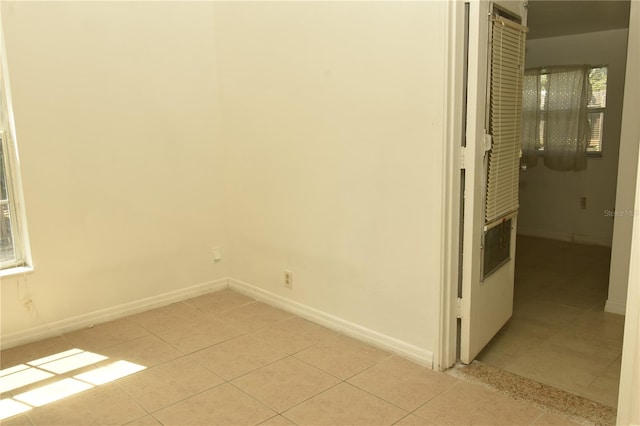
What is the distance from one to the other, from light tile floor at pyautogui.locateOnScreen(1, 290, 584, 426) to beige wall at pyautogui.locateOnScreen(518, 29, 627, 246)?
393cm

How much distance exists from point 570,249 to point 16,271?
5.12 meters

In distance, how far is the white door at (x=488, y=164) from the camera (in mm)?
2416

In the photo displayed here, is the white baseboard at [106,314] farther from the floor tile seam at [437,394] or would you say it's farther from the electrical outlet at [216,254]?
the floor tile seam at [437,394]

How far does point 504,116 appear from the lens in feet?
8.86

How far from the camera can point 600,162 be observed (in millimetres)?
5441

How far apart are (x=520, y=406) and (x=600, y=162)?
13.4ft

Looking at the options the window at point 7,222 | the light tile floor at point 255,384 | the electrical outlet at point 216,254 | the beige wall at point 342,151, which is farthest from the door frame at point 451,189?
the window at point 7,222

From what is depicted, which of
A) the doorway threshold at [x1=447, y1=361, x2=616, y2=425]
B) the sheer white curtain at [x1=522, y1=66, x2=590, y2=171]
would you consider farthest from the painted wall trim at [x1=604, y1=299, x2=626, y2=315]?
the sheer white curtain at [x1=522, y1=66, x2=590, y2=171]

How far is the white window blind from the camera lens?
8.41 ft

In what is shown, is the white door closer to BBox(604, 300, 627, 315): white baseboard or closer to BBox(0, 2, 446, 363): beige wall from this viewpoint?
BBox(0, 2, 446, 363): beige wall

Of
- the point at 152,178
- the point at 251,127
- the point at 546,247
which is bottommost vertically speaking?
the point at 546,247

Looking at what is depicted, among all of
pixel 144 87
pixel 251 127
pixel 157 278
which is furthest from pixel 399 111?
pixel 157 278

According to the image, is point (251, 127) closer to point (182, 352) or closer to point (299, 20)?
point (299, 20)

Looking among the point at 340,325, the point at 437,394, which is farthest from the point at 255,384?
the point at 437,394
